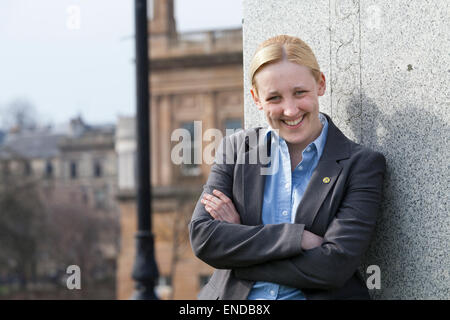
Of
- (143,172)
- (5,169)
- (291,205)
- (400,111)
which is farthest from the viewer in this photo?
(5,169)

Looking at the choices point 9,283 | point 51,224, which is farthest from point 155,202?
point 9,283

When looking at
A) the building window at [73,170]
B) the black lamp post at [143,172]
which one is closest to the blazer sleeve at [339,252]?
the black lamp post at [143,172]

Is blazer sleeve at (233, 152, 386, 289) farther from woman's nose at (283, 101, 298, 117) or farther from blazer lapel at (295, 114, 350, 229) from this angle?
woman's nose at (283, 101, 298, 117)

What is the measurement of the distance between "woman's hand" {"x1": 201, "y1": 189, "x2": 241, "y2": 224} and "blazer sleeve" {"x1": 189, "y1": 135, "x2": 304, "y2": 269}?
32 mm

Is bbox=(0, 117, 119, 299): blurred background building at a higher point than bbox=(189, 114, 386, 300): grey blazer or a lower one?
lower

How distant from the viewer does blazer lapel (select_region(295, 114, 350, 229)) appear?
2648mm

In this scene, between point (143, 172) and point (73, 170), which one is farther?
point (73, 170)

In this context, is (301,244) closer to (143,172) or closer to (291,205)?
(291,205)

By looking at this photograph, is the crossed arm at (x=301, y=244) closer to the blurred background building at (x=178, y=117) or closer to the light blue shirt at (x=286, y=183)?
the light blue shirt at (x=286, y=183)

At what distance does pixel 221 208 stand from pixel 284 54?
2.25 feet

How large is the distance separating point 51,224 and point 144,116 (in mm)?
34606

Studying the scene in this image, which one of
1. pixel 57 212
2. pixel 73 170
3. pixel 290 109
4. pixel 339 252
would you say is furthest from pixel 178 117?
pixel 73 170

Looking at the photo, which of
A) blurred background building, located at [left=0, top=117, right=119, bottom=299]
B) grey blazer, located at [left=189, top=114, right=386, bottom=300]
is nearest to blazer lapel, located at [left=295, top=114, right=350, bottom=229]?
grey blazer, located at [left=189, top=114, right=386, bottom=300]

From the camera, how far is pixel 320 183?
8.77 feet
